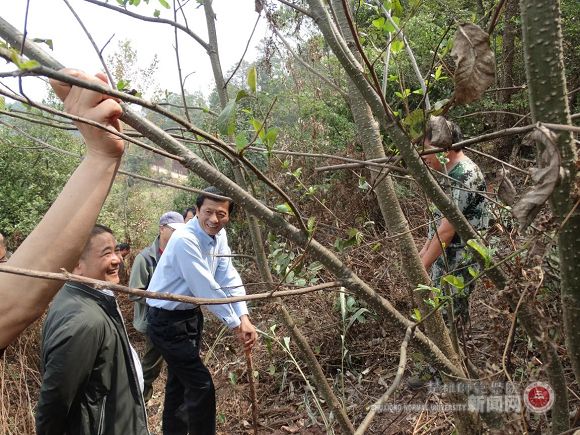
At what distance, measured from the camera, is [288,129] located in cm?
891

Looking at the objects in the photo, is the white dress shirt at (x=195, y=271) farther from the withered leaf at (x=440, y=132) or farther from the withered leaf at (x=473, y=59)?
the withered leaf at (x=473, y=59)

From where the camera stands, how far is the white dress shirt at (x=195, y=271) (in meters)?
3.22

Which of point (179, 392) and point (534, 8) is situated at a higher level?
point (534, 8)

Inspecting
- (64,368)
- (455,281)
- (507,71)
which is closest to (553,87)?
(455,281)

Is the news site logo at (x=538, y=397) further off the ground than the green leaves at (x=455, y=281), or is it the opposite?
the green leaves at (x=455, y=281)

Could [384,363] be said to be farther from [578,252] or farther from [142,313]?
[578,252]

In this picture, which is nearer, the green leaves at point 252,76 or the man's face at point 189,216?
the green leaves at point 252,76

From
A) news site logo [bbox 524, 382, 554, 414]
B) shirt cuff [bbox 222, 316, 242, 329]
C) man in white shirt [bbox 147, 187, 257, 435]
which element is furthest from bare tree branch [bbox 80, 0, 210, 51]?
shirt cuff [bbox 222, 316, 242, 329]

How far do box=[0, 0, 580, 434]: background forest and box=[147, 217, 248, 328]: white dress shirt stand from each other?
1.12 ft

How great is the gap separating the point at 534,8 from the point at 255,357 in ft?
15.0

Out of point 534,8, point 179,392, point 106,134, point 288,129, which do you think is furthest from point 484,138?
point 288,129

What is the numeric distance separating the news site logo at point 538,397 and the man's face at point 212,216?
245cm

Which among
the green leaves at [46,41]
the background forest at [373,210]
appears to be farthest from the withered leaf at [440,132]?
the green leaves at [46,41]

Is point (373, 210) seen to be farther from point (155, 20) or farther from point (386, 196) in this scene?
point (155, 20)
